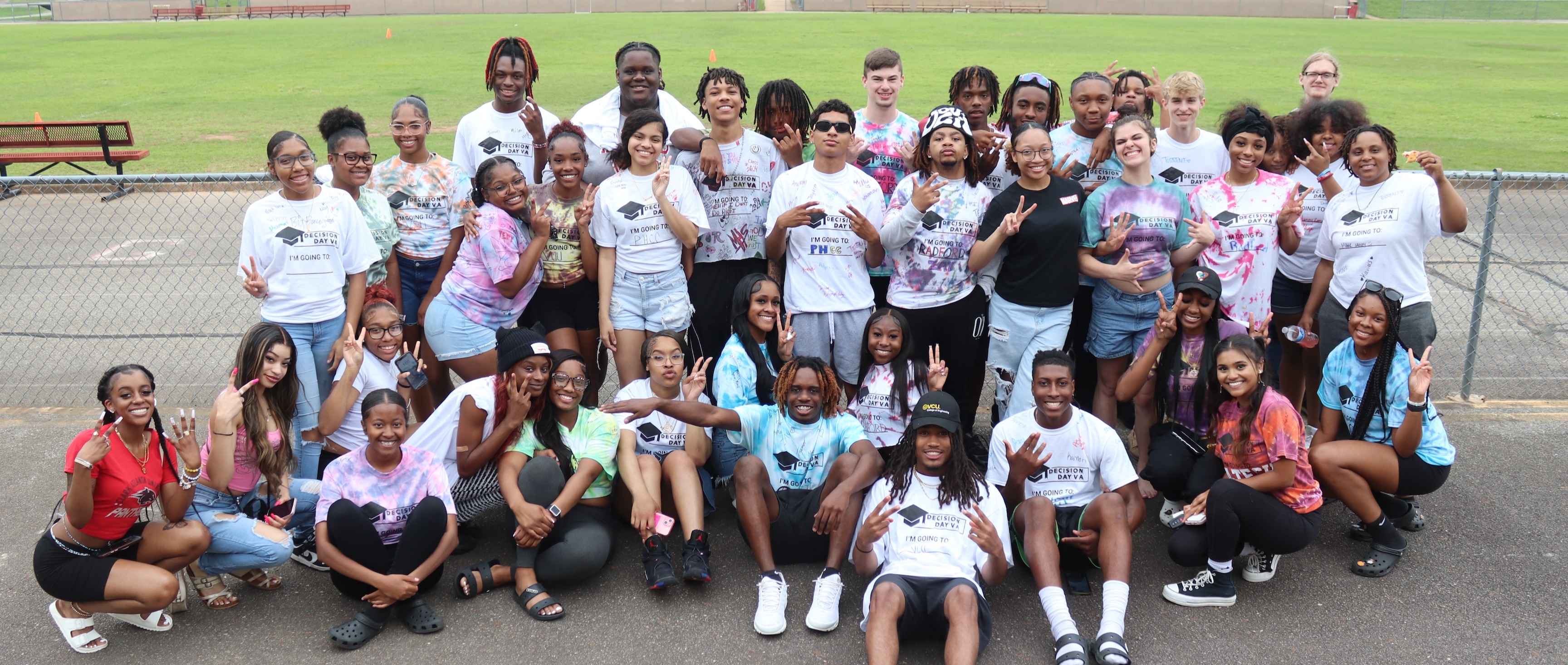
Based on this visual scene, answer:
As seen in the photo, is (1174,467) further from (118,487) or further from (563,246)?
(118,487)

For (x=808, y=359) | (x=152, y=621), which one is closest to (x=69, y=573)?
(x=152, y=621)

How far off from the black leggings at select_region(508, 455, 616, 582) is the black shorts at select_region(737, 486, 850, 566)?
2.24ft

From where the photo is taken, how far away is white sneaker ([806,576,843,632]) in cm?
452

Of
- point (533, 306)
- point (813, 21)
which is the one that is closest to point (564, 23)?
point (813, 21)

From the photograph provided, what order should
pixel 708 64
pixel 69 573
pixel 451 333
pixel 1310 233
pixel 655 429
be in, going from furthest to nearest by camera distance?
pixel 708 64 → pixel 1310 233 → pixel 451 333 → pixel 655 429 → pixel 69 573

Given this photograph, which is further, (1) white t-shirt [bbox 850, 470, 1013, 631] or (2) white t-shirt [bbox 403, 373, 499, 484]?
(2) white t-shirt [bbox 403, 373, 499, 484]

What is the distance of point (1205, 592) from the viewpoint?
4727mm

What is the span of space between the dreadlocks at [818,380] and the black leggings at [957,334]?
0.65 meters

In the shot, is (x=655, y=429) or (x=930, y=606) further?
(x=655, y=429)

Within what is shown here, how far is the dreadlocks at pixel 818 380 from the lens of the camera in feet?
16.7

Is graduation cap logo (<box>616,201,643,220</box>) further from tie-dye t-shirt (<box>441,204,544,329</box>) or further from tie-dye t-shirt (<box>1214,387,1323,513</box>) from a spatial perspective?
tie-dye t-shirt (<box>1214,387,1323,513</box>)

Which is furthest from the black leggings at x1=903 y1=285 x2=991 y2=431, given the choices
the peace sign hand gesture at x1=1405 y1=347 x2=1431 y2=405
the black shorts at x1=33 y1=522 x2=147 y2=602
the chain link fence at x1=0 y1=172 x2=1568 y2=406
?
the black shorts at x1=33 y1=522 x2=147 y2=602

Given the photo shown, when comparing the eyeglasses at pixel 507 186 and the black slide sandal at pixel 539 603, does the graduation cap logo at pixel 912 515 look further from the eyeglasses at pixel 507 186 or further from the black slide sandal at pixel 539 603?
the eyeglasses at pixel 507 186

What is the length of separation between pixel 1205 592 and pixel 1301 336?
1.93m
